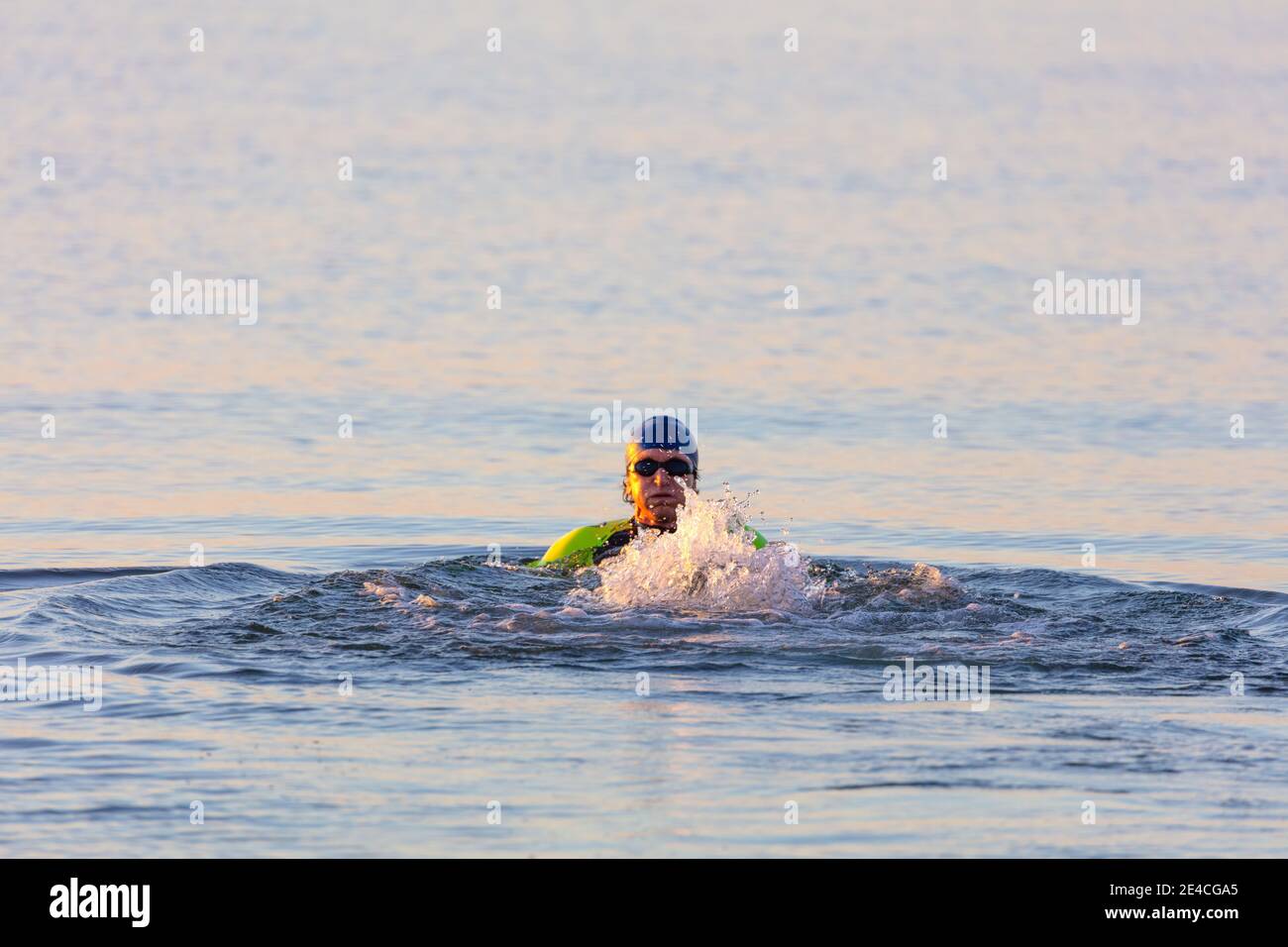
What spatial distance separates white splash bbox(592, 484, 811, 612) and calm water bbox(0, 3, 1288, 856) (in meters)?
0.11

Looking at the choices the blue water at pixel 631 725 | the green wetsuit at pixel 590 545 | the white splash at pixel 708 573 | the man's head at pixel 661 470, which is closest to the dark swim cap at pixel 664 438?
the man's head at pixel 661 470

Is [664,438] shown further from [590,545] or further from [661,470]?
[590,545]

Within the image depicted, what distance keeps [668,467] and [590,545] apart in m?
0.75

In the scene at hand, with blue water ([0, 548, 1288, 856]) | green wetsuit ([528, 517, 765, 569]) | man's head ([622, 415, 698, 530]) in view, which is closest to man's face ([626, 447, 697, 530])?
man's head ([622, 415, 698, 530])

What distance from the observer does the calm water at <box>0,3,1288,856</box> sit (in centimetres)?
976

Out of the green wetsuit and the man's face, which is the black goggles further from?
the green wetsuit

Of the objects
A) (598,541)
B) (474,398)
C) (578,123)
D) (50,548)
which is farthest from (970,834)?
(578,123)

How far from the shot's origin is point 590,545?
15.2 meters

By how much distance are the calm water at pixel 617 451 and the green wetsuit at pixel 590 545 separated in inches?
11.7

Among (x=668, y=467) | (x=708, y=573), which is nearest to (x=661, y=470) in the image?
(x=668, y=467)

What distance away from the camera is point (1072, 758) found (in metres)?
10.0

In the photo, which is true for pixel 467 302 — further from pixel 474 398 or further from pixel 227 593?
pixel 227 593

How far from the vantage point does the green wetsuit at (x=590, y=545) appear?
49.7 ft

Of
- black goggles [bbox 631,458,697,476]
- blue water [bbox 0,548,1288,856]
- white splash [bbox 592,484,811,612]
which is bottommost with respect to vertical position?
blue water [bbox 0,548,1288,856]
